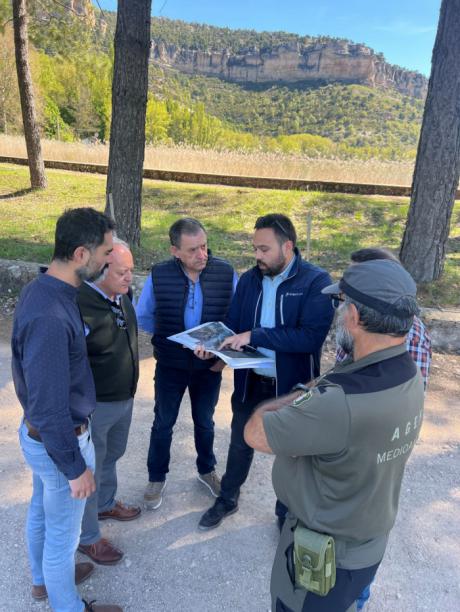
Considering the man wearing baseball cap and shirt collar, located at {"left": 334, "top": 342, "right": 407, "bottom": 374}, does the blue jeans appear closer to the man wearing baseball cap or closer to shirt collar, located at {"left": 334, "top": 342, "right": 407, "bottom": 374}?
the man wearing baseball cap

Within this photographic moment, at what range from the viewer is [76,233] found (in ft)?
5.64

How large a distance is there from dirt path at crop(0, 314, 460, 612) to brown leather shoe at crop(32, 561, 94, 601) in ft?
0.14

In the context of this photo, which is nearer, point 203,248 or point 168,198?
point 203,248

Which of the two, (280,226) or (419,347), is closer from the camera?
(419,347)

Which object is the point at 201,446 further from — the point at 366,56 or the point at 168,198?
the point at 366,56

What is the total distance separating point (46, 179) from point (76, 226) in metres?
11.0

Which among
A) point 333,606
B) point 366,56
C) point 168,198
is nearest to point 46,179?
point 168,198

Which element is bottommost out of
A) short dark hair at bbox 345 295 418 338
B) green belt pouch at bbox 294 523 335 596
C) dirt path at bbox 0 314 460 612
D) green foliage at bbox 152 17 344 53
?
dirt path at bbox 0 314 460 612

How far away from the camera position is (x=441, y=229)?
18.7ft

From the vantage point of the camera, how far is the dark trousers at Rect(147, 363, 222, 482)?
287cm

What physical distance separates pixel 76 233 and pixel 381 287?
3.77 feet

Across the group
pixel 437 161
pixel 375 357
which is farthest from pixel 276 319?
pixel 437 161

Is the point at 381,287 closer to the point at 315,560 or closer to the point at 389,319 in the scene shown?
the point at 389,319

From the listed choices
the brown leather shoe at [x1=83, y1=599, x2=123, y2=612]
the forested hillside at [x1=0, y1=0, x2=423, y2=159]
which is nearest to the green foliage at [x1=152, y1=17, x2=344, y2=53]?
the forested hillside at [x1=0, y1=0, x2=423, y2=159]
